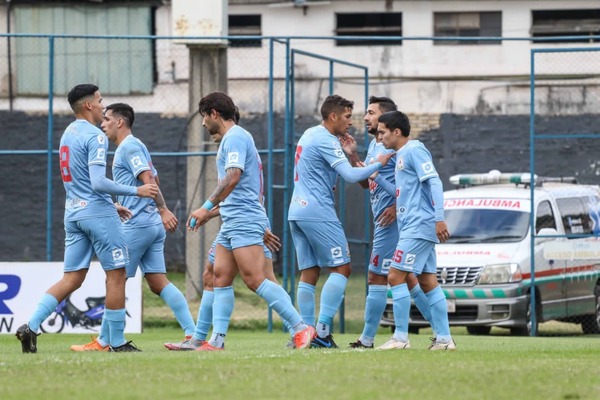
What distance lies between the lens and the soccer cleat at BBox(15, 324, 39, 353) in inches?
466

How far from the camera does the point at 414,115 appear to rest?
99.7 ft

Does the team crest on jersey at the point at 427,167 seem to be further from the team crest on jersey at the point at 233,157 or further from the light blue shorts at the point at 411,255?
the team crest on jersey at the point at 233,157

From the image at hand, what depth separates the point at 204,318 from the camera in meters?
12.3

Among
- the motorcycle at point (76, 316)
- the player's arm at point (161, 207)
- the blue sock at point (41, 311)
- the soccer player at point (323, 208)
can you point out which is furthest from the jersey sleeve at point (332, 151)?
the motorcycle at point (76, 316)

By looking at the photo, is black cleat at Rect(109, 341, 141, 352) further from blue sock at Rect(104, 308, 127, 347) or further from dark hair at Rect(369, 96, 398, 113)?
dark hair at Rect(369, 96, 398, 113)

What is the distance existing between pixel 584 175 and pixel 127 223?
1538 cm

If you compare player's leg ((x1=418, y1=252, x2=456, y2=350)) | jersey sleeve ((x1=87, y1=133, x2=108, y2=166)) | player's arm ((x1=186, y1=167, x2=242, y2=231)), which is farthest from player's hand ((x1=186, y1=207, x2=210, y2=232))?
player's leg ((x1=418, y1=252, x2=456, y2=350))

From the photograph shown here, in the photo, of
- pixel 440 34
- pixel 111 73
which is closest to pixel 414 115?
pixel 440 34

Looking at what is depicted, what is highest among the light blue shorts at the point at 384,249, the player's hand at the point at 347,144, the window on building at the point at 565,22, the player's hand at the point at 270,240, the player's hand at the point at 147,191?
the window on building at the point at 565,22

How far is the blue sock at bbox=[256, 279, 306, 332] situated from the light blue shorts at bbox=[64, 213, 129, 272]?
1.18 metres

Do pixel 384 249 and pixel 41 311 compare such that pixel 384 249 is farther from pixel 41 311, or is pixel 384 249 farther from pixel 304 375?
pixel 304 375

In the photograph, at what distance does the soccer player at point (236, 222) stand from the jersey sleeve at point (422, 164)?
125cm

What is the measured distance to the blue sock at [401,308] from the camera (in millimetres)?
12164

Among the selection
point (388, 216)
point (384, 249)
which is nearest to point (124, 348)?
point (384, 249)
